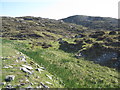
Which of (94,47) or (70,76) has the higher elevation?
(94,47)

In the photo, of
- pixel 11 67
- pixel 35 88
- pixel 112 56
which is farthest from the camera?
pixel 112 56

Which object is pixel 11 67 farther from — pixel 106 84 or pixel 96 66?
pixel 96 66

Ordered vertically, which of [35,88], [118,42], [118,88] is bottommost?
[118,88]

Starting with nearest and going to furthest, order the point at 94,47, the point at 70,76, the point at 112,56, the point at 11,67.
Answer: the point at 11,67
the point at 70,76
the point at 112,56
the point at 94,47

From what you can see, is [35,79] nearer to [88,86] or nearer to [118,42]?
[88,86]

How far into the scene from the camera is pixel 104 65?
34.6m

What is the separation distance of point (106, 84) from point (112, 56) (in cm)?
1642

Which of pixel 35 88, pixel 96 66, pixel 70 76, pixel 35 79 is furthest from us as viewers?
pixel 96 66

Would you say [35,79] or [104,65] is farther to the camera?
[104,65]

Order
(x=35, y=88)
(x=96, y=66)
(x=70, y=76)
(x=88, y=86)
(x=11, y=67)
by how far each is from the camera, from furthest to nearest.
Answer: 1. (x=96, y=66)
2. (x=70, y=76)
3. (x=11, y=67)
4. (x=88, y=86)
5. (x=35, y=88)

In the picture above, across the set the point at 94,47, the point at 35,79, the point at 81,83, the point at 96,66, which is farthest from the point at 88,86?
the point at 94,47

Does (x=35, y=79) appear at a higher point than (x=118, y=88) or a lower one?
higher

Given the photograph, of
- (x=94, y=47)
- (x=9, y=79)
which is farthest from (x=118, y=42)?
(x=9, y=79)

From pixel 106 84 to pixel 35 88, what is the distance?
39.6ft
